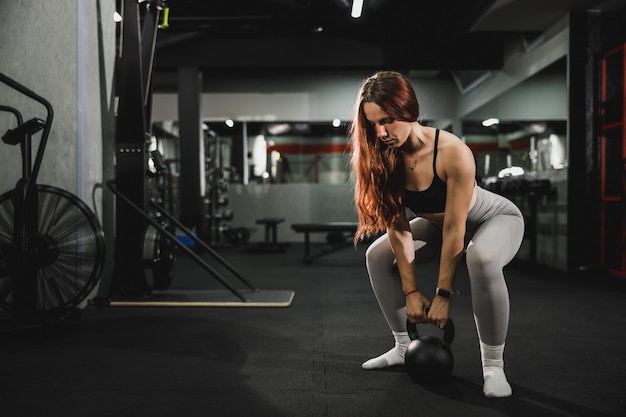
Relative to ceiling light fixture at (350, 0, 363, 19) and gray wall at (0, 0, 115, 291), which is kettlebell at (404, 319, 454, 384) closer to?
gray wall at (0, 0, 115, 291)

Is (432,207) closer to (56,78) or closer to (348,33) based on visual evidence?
(56,78)

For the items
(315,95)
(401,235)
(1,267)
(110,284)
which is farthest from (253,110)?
(401,235)

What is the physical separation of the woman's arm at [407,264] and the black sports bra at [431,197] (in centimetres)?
6

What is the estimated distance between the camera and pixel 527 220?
5.94 metres

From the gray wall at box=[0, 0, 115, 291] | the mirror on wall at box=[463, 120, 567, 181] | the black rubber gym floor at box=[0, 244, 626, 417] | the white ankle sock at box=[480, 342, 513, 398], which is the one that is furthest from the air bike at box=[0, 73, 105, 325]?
the mirror on wall at box=[463, 120, 567, 181]

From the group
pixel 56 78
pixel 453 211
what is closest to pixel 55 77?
pixel 56 78

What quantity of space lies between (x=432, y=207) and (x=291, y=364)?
0.90 m

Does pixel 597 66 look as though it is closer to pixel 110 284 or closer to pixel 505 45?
pixel 505 45

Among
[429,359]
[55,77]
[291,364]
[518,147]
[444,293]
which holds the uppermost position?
[55,77]

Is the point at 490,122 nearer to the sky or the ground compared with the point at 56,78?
nearer to the sky

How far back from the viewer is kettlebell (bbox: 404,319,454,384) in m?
1.92

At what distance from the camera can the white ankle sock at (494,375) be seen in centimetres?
185

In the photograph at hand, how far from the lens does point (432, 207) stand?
1.91m

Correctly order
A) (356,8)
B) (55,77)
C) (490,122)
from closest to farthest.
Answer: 1. (55,77)
2. (356,8)
3. (490,122)
